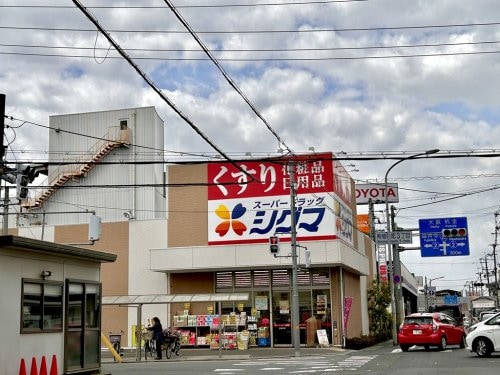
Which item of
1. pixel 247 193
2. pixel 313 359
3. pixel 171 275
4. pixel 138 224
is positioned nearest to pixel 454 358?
pixel 313 359

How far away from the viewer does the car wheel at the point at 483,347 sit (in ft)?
82.7

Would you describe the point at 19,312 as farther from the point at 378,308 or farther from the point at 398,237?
the point at 378,308

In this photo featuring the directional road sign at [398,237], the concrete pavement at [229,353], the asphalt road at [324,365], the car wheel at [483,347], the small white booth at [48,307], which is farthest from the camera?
the directional road sign at [398,237]

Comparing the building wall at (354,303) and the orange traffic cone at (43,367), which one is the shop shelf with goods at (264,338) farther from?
the orange traffic cone at (43,367)

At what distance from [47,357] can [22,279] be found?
208 centimetres

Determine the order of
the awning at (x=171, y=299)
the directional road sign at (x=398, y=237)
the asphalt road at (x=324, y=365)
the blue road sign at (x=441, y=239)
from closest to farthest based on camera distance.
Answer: the asphalt road at (x=324, y=365) → the awning at (x=171, y=299) → the directional road sign at (x=398, y=237) → the blue road sign at (x=441, y=239)

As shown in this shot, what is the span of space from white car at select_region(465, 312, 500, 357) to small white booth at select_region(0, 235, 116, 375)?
13.4m

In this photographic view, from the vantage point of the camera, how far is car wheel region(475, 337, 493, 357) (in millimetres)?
25203

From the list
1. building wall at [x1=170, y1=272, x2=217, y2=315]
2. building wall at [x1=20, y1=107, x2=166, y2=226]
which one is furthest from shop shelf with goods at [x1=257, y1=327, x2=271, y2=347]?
building wall at [x1=20, y1=107, x2=166, y2=226]

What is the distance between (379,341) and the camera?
44.0 m

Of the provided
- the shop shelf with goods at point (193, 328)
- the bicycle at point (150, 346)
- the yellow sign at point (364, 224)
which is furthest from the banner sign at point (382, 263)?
the bicycle at point (150, 346)

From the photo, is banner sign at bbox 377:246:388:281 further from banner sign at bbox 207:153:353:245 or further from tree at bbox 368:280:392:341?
banner sign at bbox 207:153:353:245

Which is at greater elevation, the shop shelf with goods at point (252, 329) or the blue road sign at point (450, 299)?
the blue road sign at point (450, 299)

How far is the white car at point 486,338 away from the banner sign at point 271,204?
1137 centimetres
